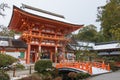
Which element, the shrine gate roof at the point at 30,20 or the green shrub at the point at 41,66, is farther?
the shrine gate roof at the point at 30,20

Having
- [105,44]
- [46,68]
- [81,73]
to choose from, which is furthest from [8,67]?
[105,44]

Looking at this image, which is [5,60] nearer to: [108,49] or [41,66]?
[41,66]

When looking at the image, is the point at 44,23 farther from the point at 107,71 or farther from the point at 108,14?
the point at 107,71

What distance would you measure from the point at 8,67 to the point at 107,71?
14004 millimetres

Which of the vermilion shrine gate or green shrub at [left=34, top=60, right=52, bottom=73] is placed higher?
the vermilion shrine gate

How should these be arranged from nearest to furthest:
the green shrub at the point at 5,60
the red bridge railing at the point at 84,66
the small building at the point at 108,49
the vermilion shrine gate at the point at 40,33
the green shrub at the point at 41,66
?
the green shrub at the point at 5,60, the green shrub at the point at 41,66, the red bridge railing at the point at 84,66, the vermilion shrine gate at the point at 40,33, the small building at the point at 108,49

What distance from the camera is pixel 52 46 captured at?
3416cm

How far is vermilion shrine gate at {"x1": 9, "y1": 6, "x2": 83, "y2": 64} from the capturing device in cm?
3031

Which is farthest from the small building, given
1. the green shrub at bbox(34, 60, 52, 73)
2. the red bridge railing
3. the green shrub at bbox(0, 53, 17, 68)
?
the green shrub at bbox(0, 53, 17, 68)

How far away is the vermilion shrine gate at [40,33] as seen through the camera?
99.5ft

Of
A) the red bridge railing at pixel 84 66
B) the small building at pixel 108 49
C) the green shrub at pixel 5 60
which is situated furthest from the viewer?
the small building at pixel 108 49

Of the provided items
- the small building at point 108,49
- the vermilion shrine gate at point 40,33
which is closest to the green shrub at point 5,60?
the vermilion shrine gate at point 40,33

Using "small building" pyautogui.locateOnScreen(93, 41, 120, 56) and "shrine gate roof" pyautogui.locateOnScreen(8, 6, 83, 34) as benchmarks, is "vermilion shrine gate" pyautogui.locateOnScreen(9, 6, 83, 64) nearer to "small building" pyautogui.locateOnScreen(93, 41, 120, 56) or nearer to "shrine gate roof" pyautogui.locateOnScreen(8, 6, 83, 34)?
"shrine gate roof" pyautogui.locateOnScreen(8, 6, 83, 34)

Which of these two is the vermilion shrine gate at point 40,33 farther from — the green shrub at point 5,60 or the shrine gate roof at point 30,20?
the green shrub at point 5,60
